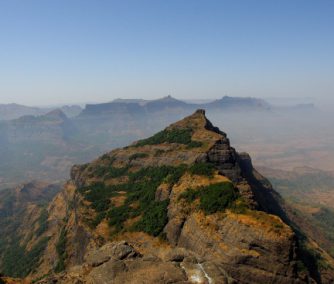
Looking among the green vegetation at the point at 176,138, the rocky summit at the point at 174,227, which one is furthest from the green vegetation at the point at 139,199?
the green vegetation at the point at 176,138

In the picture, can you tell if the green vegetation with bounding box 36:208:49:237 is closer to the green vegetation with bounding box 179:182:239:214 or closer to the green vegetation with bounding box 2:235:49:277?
the green vegetation with bounding box 2:235:49:277

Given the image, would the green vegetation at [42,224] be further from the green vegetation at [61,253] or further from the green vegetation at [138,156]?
the green vegetation at [138,156]

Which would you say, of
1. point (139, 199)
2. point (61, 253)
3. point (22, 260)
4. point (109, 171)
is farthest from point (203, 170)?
point (22, 260)

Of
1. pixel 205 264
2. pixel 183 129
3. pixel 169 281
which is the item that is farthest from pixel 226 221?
pixel 183 129

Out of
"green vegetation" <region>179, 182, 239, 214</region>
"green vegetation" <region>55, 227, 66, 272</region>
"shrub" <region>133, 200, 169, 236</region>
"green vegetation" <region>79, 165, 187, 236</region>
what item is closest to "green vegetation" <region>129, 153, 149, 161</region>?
"green vegetation" <region>79, 165, 187, 236</region>

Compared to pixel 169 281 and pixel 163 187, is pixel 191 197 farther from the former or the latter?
pixel 169 281

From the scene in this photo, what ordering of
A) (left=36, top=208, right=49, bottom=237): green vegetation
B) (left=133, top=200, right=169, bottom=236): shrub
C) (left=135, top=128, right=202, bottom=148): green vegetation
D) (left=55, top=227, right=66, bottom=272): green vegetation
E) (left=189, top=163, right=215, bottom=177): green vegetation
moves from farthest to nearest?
1. (left=36, top=208, right=49, bottom=237): green vegetation
2. (left=135, top=128, right=202, bottom=148): green vegetation
3. (left=55, top=227, right=66, bottom=272): green vegetation
4. (left=189, top=163, right=215, bottom=177): green vegetation
5. (left=133, top=200, right=169, bottom=236): shrub
